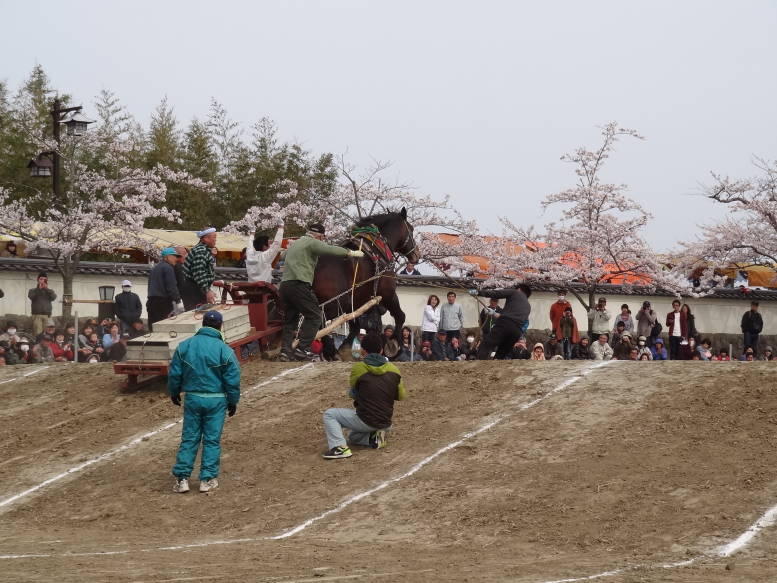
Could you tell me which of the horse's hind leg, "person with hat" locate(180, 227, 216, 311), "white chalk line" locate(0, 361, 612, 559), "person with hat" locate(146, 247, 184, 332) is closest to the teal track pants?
"white chalk line" locate(0, 361, 612, 559)

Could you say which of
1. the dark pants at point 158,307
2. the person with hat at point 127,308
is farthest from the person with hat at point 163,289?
the person with hat at point 127,308

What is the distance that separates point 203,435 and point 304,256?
4.62 meters

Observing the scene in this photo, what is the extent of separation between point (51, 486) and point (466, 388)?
5.15m

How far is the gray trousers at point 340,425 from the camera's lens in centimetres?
1355

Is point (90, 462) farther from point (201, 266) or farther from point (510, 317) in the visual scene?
point (510, 317)

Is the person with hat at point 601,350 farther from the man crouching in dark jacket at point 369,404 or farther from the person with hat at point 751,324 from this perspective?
the man crouching in dark jacket at point 369,404

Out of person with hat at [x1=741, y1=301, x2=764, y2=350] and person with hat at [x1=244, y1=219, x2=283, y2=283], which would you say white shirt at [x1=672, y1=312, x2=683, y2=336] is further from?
person with hat at [x1=244, y1=219, x2=283, y2=283]

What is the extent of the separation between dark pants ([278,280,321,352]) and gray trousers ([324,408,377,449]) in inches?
142

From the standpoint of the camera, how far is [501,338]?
1773 centimetres

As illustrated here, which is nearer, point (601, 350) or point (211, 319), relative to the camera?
point (211, 319)

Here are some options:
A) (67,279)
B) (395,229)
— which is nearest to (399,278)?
(67,279)

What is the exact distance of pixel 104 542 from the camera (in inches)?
442

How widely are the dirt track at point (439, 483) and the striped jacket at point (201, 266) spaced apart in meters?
1.73

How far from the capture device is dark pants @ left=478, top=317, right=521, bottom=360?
1758 cm
